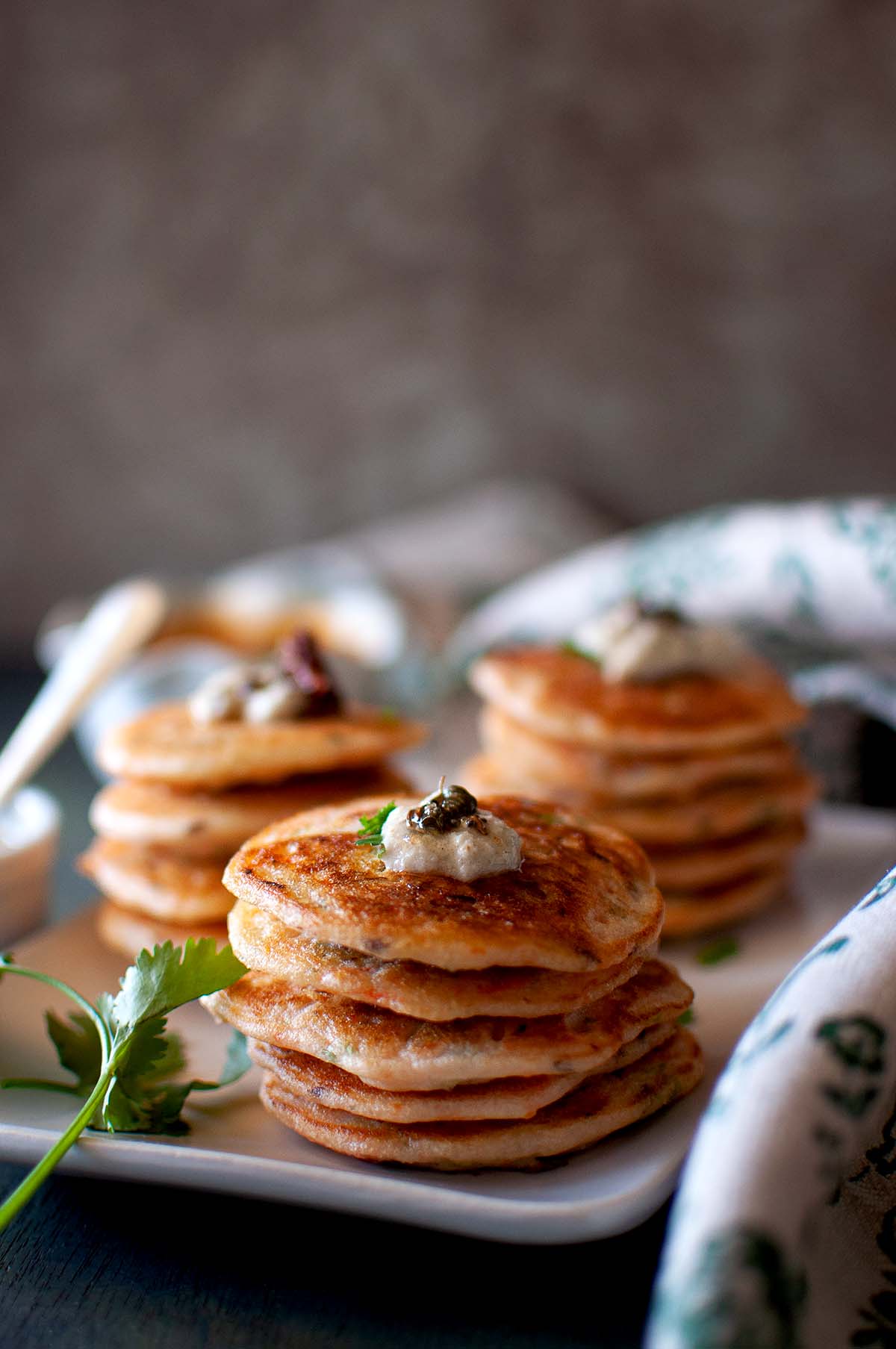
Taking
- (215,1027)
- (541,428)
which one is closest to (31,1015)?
(215,1027)

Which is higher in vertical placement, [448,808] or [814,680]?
[448,808]

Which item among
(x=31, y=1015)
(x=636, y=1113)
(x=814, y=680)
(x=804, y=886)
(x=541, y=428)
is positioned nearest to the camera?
(x=636, y=1113)

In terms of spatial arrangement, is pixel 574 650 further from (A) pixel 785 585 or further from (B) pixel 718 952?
(B) pixel 718 952

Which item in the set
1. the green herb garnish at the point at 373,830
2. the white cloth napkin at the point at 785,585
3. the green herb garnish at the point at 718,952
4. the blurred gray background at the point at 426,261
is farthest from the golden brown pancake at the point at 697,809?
the blurred gray background at the point at 426,261

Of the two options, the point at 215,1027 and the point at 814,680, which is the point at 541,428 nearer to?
the point at 814,680

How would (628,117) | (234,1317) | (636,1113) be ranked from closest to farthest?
(234,1317), (636,1113), (628,117)

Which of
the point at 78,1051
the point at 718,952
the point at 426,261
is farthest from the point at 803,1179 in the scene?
the point at 426,261

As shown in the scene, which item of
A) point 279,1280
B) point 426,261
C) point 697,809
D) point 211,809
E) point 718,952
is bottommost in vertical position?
point 718,952
